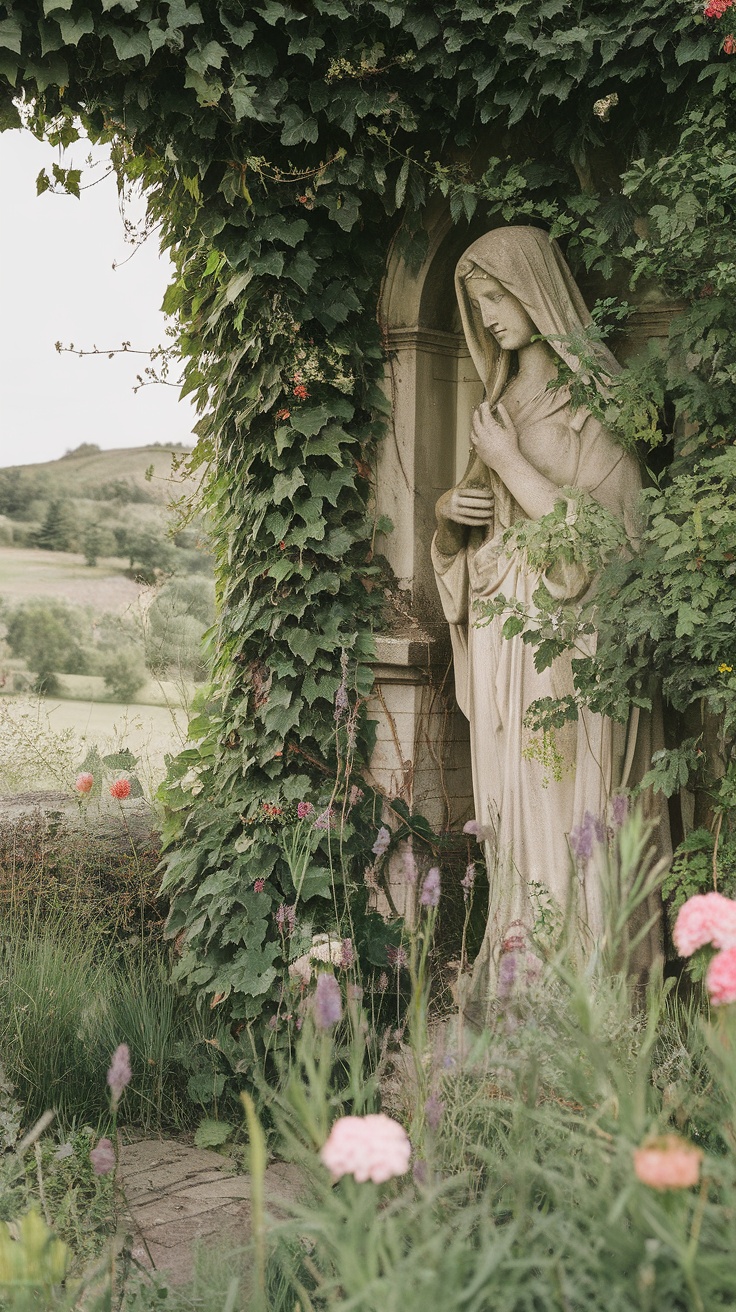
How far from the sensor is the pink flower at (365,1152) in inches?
61.6

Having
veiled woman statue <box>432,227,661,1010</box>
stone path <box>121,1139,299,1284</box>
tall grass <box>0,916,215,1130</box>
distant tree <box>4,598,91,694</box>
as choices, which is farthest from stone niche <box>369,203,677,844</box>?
distant tree <box>4,598,91,694</box>

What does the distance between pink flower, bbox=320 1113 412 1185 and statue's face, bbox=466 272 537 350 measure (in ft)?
10.3

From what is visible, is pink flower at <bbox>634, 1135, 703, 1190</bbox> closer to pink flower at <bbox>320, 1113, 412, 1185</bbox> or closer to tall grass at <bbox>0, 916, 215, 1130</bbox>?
pink flower at <bbox>320, 1113, 412, 1185</bbox>

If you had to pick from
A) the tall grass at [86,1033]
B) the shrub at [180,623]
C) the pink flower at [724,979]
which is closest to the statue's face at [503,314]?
the tall grass at [86,1033]

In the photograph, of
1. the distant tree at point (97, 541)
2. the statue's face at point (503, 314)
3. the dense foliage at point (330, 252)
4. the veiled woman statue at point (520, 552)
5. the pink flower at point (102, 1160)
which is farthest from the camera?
the distant tree at point (97, 541)

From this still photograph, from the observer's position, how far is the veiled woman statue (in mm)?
4078

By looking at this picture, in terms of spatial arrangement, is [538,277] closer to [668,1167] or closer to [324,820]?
[324,820]

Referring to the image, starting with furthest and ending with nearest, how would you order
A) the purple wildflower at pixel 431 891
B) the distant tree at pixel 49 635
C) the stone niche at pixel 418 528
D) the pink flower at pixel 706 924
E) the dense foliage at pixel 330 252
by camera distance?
1. the distant tree at pixel 49 635
2. the stone niche at pixel 418 528
3. the dense foliage at pixel 330 252
4. the purple wildflower at pixel 431 891
5. the pink flower at pixel 706 924

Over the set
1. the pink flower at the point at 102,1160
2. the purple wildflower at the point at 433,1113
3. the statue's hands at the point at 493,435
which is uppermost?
the statue's hands at the point at 493,435

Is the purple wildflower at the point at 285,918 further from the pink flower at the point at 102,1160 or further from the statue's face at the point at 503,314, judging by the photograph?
the statue's face at the point at 503,314

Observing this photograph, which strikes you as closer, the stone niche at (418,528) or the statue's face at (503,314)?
the statue's face at (503,314)

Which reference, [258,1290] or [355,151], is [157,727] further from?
[258,1290]

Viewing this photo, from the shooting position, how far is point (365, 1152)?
5.14 ft

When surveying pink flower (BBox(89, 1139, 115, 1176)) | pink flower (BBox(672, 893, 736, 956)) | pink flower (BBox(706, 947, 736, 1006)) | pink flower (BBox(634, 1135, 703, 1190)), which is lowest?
pink flower (BBox(89, 1139, 115, 1176))
